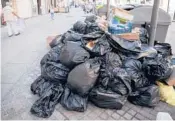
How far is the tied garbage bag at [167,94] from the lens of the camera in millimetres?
2898

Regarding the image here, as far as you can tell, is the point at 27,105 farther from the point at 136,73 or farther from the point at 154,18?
the point at 154,18

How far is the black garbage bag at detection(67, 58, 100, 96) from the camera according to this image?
271 centimetres

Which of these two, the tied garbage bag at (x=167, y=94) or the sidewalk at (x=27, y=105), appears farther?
the tied garbage bag at (x=167, y=94)

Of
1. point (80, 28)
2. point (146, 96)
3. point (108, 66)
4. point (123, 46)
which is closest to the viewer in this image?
point (146, 96)

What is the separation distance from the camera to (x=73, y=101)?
8.89 ft

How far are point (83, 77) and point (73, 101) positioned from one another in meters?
0.37

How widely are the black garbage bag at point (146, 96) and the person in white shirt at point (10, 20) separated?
21.8ft

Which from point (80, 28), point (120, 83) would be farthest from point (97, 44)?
point (80, 28)

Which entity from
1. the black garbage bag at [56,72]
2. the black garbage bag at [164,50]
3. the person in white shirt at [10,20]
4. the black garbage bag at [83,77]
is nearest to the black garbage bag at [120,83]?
the black garbage bag at [83,77]

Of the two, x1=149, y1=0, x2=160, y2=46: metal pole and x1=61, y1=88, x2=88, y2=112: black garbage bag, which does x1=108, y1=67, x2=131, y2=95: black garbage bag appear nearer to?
x1=61, y1=88, x2=88, y2=112: black garbage bag

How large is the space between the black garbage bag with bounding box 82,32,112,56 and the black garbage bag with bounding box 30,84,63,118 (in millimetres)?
769

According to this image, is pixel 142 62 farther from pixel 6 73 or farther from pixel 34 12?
pixel 34 12

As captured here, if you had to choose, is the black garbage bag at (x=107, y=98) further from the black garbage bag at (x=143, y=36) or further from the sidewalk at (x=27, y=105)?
the black garbage bag at (x=143, y=36)

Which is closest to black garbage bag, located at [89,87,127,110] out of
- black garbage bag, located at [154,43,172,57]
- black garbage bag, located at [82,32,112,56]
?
black garbage bag, located at [82,32,112,56]
